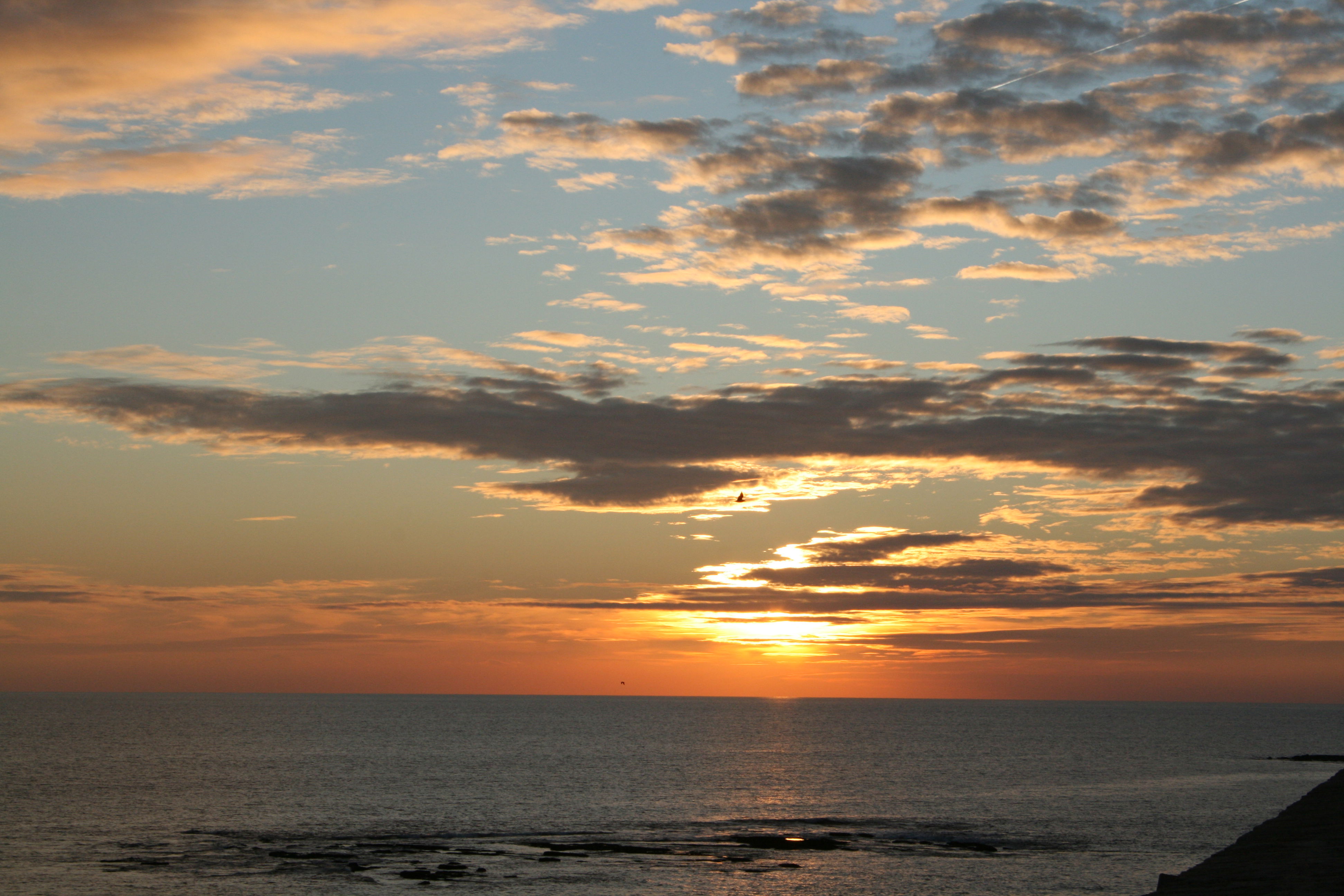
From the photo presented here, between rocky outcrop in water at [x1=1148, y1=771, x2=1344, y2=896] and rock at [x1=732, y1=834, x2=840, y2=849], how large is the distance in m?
28.0

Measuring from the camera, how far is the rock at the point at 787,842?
74875 mm

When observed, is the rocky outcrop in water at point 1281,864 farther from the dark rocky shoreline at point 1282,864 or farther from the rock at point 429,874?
the rock at point 429,874

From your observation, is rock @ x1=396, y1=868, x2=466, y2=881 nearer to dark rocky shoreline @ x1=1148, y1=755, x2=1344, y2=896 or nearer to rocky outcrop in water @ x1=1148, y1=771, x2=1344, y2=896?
rocky outcrop in water @ x1=1148, y1=771, x2=1344, y2=896

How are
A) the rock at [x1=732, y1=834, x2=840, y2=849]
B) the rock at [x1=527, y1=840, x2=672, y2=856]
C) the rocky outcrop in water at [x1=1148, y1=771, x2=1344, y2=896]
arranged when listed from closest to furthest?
the rocky outcrop in water at [x1=1148, y1=771, x2=1344, y2=896] → the rock at [x1=527, y1=840, x2=672, y2=856] → the rock at [x1=732, y1=834, x2=840, y2=849]

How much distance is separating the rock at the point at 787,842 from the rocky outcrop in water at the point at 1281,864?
91.8ft

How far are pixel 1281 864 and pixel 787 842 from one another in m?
37.6

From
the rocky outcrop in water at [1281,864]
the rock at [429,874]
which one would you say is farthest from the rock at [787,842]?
the rocky outcrop in water at [1281,864]

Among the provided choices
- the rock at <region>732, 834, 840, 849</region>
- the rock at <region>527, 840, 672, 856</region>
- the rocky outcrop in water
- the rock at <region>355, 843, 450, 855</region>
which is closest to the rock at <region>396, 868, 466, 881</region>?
the rock at <region>355, 843, 450, 855</region>

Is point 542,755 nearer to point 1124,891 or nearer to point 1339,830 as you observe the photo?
point 1124,891

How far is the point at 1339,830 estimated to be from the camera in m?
50.1

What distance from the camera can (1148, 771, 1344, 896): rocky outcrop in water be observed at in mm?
39438

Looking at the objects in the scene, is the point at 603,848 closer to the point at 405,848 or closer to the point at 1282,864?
the point at 405,848

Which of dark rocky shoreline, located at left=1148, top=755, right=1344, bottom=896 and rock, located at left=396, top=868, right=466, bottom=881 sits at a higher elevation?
dark rocky shoreline, located at left=1148, top=755, right=1344, bottom=896

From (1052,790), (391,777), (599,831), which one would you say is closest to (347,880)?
(599,831)
